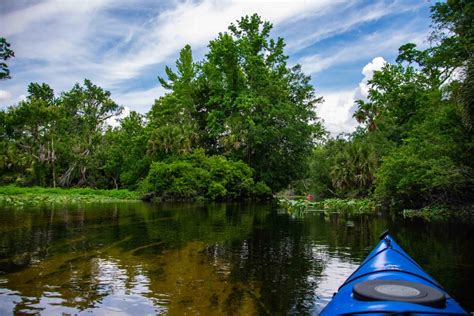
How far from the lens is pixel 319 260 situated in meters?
9.48

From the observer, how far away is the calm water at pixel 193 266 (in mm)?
6016

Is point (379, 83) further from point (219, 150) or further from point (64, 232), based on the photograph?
point (64, 232)

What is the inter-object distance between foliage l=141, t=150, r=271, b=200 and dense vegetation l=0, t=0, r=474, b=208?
99mm

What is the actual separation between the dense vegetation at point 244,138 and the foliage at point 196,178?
0.10 metres

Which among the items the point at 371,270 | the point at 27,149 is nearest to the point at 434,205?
the point at 371,270

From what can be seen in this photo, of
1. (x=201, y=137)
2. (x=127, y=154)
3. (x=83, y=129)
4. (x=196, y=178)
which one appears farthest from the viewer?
(x=83, y=129)

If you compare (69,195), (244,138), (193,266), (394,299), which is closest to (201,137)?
(244,138)

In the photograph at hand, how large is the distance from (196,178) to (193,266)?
26708mm

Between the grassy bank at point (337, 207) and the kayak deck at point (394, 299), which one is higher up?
the kayak deck at point (394, 299)

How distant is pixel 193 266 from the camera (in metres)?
8.62

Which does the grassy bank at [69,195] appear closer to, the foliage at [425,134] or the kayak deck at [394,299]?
the foliage at [425,134]

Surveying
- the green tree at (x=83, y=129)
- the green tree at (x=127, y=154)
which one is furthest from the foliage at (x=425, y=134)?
the green tree at (x=83, y=129)

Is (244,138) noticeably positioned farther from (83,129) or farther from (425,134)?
(83,129)

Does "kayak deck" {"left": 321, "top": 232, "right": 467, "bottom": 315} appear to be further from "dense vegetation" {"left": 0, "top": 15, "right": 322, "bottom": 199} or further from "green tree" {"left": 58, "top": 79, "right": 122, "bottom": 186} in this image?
"green tree" {"left": 58, "top": 79, "right": 122, "bottom": 186}
